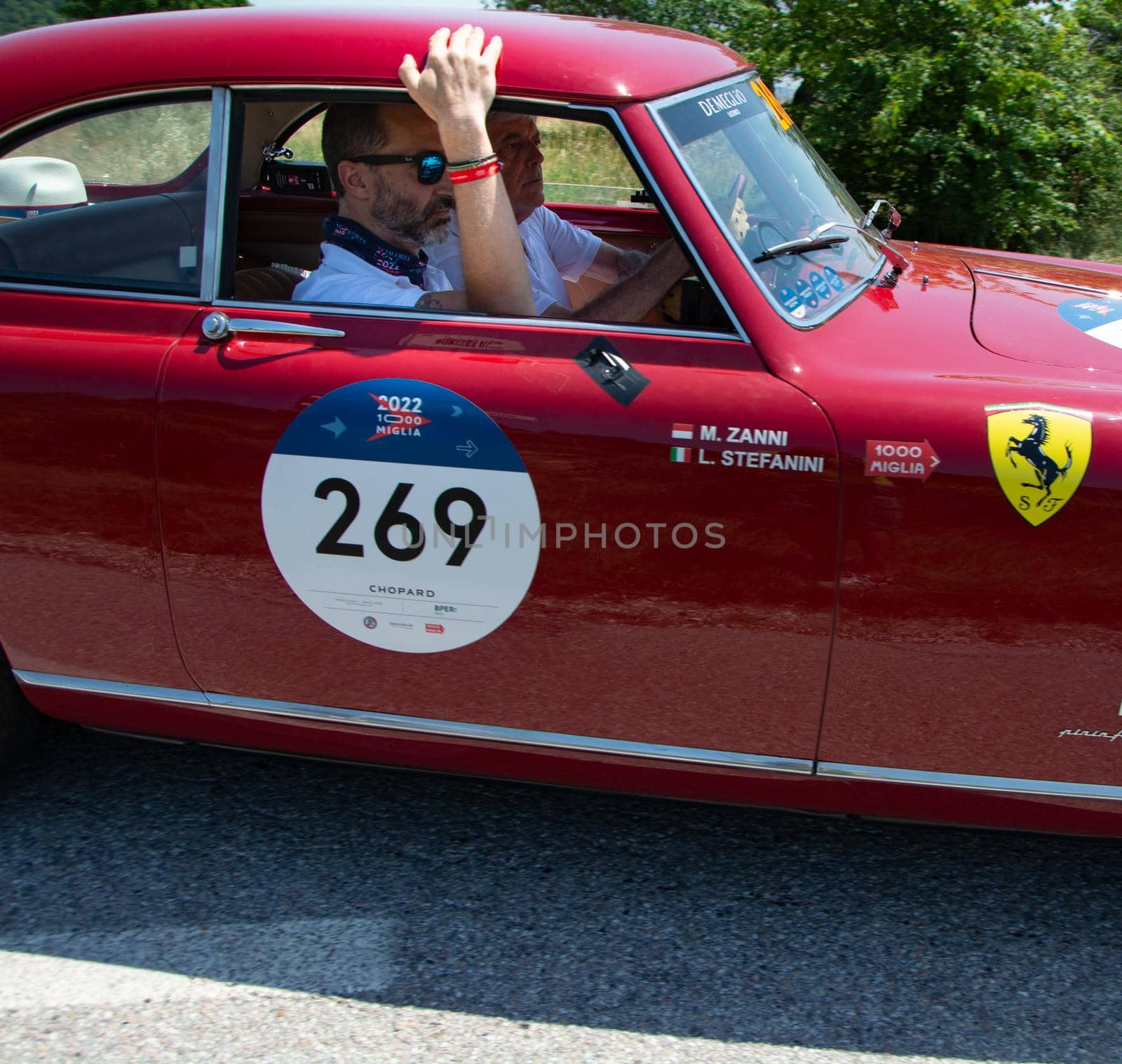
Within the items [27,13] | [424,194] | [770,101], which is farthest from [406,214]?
[27,13]

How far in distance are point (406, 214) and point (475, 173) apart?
347 millimetres

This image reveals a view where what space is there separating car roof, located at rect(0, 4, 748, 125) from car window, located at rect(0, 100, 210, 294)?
3.1 inches

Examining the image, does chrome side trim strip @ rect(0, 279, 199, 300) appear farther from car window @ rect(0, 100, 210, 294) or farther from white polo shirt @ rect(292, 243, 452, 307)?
white polo shirt @ rect(292, 243, 452, 307)

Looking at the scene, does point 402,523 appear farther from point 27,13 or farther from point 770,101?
point 27,13

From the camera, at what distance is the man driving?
252cm

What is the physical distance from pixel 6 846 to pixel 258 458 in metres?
1.17

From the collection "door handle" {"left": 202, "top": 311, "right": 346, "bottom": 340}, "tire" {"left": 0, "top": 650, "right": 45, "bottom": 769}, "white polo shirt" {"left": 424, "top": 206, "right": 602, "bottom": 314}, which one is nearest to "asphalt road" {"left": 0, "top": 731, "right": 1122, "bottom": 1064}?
"tire" {"left": 0, "top": 650, "right": 45, "bottom": 769}

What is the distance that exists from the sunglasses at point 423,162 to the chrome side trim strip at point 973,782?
58.6 inches

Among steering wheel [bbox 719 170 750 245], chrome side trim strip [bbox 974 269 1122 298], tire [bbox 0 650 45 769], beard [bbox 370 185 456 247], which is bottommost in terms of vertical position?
tire [bbox 0 650 45 769]

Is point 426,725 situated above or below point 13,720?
above

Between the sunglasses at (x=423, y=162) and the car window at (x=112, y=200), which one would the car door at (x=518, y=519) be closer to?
the car window at (x=112, y=200)

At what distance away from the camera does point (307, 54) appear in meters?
2.34

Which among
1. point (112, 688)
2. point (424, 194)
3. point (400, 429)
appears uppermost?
point (424, 194)

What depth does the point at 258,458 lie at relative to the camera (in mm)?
2271
